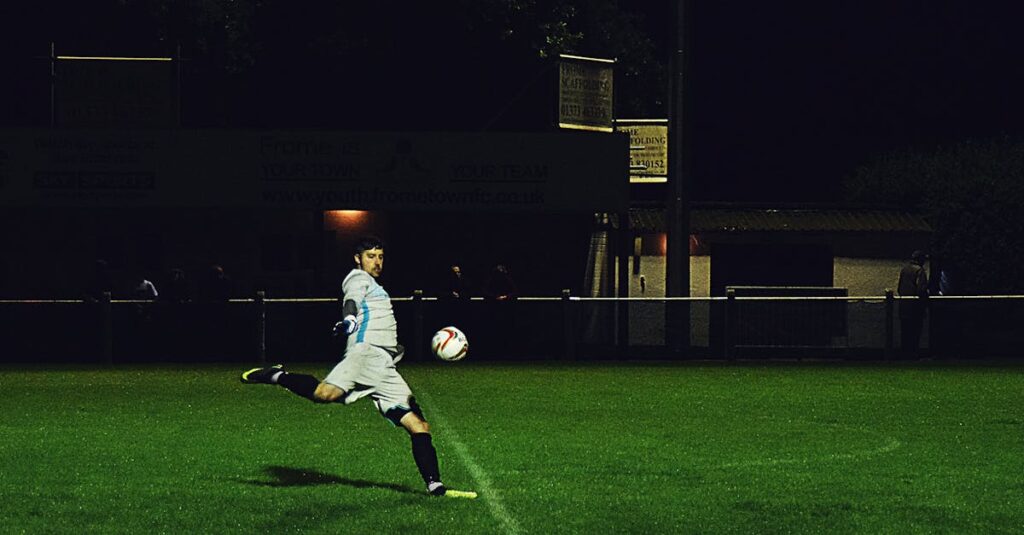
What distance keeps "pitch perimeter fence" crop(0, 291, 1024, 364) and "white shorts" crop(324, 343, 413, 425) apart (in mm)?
12964

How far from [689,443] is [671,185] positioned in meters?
12.0

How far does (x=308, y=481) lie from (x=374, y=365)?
45.3 inches

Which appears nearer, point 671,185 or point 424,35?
point 671,185

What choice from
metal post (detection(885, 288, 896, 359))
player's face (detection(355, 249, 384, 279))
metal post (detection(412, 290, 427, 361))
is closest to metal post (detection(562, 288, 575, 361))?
metal post (detection(412, 290, 427, 361))

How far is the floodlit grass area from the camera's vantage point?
35.4ft

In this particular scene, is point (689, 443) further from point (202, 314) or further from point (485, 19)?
point (485, 19)

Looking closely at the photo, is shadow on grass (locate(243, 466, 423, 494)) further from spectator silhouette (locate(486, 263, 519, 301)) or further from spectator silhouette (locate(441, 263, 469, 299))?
spectator silhouette (locate(441, 263, 469, 299))

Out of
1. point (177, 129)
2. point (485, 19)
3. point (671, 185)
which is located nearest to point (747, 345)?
point (671, 185)

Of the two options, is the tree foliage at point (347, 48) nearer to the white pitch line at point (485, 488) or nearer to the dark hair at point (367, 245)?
the white pitch line at point (485, 488)

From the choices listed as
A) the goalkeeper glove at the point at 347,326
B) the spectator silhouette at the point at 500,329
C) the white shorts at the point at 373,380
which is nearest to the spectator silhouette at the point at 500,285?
the spectator silhouette at the point at 500,329

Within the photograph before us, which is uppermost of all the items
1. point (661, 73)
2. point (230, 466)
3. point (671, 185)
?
point (661, 73)

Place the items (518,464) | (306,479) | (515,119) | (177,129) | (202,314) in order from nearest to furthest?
1. (306,479)
2. (518,464)
3. (202,314)
4. (177,129)
5. (515,119)

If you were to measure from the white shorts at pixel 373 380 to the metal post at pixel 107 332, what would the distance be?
13.6 meters

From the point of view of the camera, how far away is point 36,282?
29.9 metres
